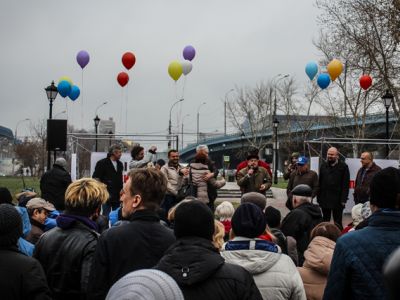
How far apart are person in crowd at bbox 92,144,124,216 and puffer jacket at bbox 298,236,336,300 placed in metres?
7.88

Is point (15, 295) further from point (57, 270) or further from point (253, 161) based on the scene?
point (253, 161)

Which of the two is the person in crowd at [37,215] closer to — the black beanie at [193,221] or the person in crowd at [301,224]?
the person in crowd at [301,224]

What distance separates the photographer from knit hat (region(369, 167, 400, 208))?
3176mm

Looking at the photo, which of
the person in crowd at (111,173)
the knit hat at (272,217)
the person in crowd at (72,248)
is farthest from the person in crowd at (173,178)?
the person in crowd at (72,248)

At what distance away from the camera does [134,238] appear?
350 centimetres

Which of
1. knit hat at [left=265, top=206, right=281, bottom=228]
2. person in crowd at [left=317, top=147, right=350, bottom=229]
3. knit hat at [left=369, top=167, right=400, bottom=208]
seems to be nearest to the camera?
knit hat at [left=369, top=167, right=400, bottom=208]

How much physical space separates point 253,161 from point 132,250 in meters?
6.93

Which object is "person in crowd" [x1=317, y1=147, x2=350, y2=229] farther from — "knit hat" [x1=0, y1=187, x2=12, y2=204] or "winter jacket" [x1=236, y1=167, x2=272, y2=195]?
"knit hat" [x1=0, y1=187, x2=12, y2=204]

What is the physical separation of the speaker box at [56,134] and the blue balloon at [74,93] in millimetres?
5039

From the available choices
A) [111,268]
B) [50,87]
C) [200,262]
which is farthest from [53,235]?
[50,87]

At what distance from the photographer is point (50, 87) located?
17797 mm

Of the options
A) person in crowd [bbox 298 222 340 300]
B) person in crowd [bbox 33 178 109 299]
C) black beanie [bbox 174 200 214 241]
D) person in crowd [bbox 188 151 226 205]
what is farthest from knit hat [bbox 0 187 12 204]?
person in crowd [bbox 188 151 226 205]

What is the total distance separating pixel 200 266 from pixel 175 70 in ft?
55.3

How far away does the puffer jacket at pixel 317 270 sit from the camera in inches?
166
